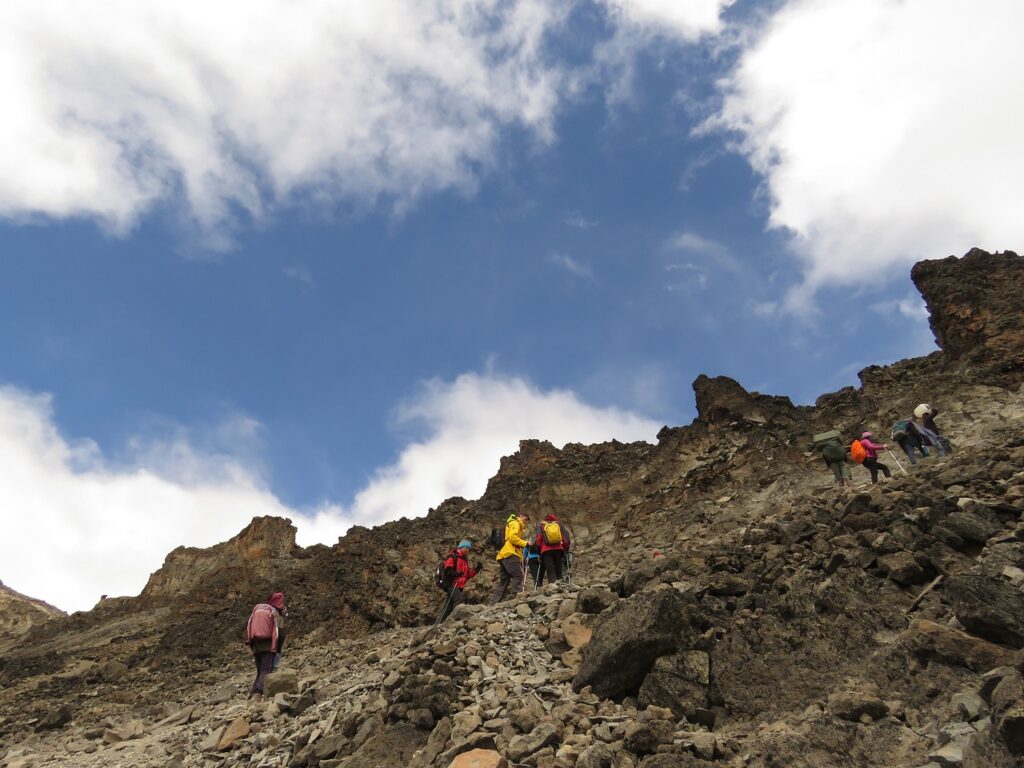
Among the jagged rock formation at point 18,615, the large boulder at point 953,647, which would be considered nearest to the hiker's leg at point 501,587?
the large boulder at point 953,647

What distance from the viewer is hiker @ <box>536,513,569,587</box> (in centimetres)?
1289

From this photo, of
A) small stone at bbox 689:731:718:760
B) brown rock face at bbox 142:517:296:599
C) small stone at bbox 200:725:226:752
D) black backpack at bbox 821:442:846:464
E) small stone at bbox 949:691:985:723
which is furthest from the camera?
brown rock face at bbox 142:517:296:599

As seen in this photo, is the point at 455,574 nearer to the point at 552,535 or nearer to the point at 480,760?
the point at 552,535

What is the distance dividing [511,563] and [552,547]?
35.5 inches

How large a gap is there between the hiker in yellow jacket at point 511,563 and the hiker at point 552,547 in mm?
460

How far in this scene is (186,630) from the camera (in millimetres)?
23078

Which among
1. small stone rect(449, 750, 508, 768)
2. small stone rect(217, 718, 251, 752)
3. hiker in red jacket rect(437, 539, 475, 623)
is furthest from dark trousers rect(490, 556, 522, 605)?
small stone rect(449, 750, 508, 768)

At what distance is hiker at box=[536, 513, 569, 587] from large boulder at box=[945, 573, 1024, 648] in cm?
817

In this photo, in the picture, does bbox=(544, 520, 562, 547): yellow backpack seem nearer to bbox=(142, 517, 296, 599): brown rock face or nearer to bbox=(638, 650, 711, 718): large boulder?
bbox=(638, 650, 711, 718): large boulder

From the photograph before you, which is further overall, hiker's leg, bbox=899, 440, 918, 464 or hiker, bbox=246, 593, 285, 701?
hiker's leg, bbox=899, 440, 918, 464

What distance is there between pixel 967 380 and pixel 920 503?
15.3 meters

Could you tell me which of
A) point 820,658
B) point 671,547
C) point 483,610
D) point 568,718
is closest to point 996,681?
point 820,658

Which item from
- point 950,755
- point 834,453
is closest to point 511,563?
point 834,453

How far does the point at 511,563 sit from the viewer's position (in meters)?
13.0
